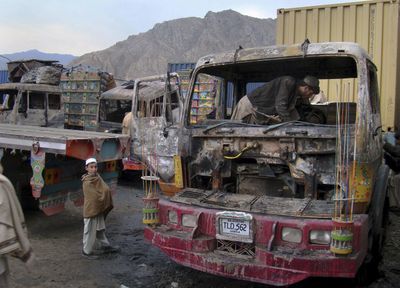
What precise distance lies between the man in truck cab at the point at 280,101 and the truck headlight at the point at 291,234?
1.28 m

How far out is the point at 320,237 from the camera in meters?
3.42

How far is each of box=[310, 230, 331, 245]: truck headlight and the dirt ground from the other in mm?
1087

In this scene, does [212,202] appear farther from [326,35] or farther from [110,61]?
[110,61]

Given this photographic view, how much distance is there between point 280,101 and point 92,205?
2362 mm

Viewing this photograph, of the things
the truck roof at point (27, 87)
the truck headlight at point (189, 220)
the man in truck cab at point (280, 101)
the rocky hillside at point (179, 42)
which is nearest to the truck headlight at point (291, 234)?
the truck headlight at point (189, 220)

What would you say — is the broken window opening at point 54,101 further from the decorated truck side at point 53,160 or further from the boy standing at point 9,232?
the boy standing at point 9,232

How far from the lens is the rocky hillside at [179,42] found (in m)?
48.2

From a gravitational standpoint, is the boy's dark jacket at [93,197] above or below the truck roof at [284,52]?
below

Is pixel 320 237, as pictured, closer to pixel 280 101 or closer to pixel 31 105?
pixel 280 101

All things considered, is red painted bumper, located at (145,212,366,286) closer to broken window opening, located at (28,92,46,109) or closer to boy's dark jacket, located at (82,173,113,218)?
boy's dark jacket, located at (82,173,113,218)

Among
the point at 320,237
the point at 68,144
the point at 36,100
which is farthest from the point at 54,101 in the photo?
the point at 320,237

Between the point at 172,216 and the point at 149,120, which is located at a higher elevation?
the point at 149,120

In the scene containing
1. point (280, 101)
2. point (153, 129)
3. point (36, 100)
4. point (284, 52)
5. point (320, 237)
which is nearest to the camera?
point (320, 237)

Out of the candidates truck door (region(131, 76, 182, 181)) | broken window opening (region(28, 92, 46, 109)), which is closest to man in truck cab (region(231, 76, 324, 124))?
truck door (region(131, 76, 182, 181))
